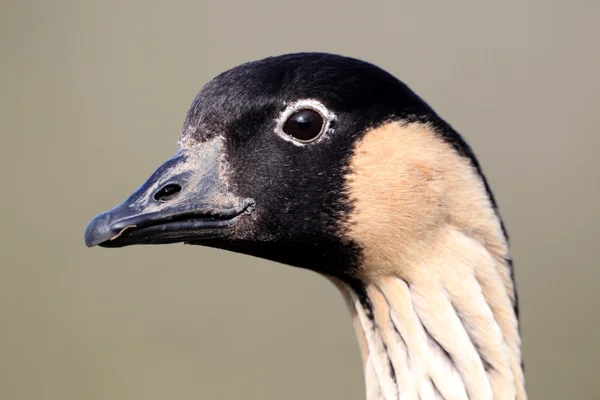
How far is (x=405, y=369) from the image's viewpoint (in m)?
2.20

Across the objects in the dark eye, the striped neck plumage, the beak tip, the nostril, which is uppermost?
the dark eye

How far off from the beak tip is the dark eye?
61 centimetres

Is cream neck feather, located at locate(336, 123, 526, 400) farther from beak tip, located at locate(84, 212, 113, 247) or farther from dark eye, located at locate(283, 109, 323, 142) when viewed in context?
beak tip, located at locate(84, 212, 113, 247)

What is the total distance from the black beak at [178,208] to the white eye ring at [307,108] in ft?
0.68

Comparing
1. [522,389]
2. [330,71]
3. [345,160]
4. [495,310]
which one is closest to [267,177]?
[345,160]

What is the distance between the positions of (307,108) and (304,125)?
0.05 metres

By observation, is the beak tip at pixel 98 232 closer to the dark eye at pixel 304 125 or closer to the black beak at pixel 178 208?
the black beak at pixel 178 208

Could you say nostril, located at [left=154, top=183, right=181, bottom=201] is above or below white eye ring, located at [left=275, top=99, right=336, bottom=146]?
below

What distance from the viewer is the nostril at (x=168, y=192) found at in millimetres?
2098

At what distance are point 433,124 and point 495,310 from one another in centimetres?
62

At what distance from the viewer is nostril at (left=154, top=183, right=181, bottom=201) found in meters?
2.10

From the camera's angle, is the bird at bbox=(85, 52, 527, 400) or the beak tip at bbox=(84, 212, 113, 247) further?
the bird at bbox=(85, 52, 527, 400)

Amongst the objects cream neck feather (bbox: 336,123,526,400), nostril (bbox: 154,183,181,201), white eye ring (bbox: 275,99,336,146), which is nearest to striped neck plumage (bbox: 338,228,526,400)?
cream neck feather (bbox: 336,123,526,400)

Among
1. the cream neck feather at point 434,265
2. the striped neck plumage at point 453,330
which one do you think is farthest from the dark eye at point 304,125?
the striped neck plumage at point 453,330
